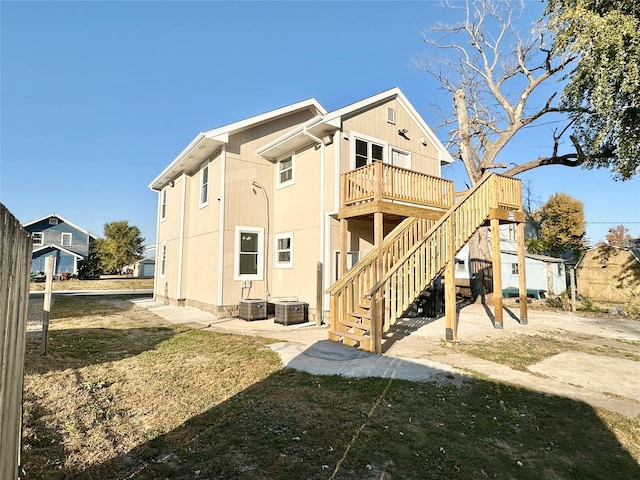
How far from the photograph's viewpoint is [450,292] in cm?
782

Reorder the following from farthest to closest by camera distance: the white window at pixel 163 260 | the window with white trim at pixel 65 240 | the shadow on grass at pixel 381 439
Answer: the window with white trim at pixel 65 240 < the white window at pixel 163 260 < the shadow on grass at pixel 381 439

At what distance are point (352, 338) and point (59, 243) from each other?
117 feet

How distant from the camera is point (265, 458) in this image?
284cm

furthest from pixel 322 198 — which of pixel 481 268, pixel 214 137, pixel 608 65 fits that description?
pixel 481 268

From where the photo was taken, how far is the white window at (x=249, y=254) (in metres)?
11.0

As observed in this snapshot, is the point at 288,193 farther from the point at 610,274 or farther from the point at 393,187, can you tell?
the point at 610,274

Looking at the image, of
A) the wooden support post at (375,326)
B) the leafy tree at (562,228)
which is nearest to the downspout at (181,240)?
the wooden support post at (375,326)

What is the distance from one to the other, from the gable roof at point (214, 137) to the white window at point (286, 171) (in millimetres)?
1598

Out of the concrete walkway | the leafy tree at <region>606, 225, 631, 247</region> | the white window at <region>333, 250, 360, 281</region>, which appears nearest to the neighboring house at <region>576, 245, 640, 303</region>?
the concrete walkway

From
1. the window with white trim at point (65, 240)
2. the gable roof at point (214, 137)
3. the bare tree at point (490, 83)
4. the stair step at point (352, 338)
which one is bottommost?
the stair step at point (352, 338)

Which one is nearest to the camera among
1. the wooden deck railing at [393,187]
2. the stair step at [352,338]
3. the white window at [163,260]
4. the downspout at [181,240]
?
the stair step at [352,338]

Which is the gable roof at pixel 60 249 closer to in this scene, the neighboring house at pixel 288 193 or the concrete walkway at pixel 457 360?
the neighboring house at pixel 288 193

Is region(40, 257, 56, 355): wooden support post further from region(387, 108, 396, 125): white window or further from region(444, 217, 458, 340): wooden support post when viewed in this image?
region(387, 108, 396, 125): white window

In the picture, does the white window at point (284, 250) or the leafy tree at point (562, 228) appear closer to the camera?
the white window at point (284, 250)
